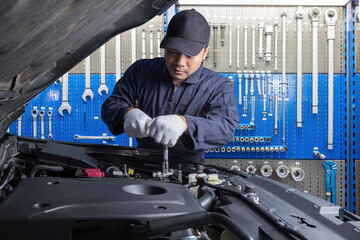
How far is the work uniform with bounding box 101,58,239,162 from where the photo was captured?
182 centimetres

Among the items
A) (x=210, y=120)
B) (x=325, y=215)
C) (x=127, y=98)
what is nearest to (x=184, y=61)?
(x=210, y=120)

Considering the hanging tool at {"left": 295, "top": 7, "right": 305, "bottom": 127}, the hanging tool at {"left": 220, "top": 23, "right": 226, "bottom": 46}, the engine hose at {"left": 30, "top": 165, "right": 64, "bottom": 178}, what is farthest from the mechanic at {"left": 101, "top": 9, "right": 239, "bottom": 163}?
the hanging tool at {"left": 295, "top": 7, "right": 305, "bottom": 127}

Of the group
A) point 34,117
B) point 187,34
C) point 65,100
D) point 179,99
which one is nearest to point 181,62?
point 187,34

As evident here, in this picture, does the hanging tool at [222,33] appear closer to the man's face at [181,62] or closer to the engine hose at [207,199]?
the man's face at [181,62]

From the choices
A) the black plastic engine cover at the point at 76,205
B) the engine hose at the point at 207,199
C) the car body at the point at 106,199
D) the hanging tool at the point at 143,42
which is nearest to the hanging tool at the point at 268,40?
the hanging tool at the point at 143,42

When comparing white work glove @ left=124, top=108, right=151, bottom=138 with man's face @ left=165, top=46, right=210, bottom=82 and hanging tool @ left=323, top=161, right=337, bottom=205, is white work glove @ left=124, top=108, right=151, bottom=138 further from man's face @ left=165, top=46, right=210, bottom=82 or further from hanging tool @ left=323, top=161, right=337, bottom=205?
hanging tool @ left=323, top=161, right=337, bottom=205

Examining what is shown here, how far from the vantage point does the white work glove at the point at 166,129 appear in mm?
1385

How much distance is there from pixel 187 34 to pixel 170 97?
456mm

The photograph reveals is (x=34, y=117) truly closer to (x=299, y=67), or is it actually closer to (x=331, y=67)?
(x=299, y=67)

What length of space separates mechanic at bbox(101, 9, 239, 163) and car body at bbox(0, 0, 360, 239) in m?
0.40

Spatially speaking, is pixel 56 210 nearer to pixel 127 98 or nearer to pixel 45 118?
pixel 127 98

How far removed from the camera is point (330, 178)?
9.30 ft

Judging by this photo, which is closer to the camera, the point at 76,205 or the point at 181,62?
the point at 76,205

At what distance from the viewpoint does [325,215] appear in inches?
33.3
